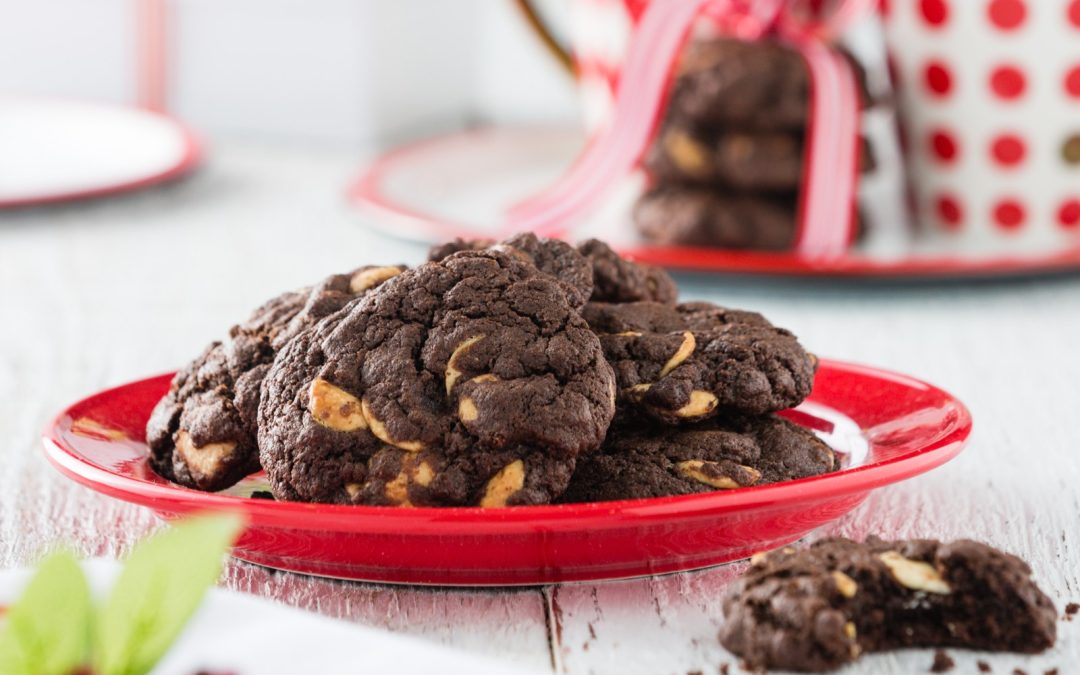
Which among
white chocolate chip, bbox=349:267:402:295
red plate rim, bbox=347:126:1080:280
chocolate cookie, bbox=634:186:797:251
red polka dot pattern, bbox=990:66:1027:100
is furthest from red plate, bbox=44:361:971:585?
red polka dot pattern, bbox=990:66:1027:100

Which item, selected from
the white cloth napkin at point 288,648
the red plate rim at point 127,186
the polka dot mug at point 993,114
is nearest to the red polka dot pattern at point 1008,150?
the polka dot mug at point 993,114

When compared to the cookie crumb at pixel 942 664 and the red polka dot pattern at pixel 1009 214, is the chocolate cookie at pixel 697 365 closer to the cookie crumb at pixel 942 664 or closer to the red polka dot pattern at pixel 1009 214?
the cookie crumb at pixel 942 664

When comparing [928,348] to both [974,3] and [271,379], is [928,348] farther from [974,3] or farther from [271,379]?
[271,379]

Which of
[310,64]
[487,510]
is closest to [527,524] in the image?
[487,510]

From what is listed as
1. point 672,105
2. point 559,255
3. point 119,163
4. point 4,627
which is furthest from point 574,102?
point 4,627

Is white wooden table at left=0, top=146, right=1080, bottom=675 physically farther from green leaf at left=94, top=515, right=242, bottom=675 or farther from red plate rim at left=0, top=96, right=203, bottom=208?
green leaf at left=94, top=515, right=242, bottom=675
